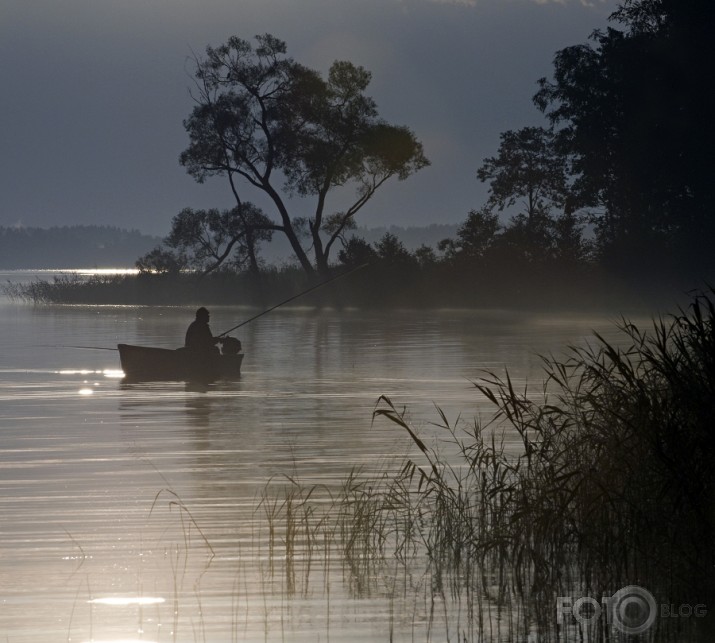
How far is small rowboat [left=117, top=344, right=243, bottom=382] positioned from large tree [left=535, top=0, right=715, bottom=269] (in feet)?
82.2

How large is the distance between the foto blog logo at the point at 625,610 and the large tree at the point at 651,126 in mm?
39610

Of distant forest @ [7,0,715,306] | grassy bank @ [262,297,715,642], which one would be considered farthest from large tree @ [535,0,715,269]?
grassy bank @ [262,297,715,642]

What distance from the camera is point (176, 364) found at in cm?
2536

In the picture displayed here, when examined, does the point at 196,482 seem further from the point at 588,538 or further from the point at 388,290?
the point at 388,290

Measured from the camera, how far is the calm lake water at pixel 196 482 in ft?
25.5

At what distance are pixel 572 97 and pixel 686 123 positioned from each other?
5.31m

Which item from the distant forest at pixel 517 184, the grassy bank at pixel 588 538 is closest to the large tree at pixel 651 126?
the distant forest at pixel 517 184

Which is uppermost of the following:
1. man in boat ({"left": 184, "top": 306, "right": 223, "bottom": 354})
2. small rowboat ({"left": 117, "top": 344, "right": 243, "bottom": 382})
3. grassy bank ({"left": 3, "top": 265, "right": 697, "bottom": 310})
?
grassy bank ({"left": 3, "top": 265, "right": 697, "bottom": 310})

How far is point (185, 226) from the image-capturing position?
65438 millimetres

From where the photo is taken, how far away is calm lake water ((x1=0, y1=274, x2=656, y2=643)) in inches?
306

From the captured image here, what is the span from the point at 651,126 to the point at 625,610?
4096 centimetres

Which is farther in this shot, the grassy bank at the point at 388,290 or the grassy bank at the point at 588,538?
the grassy bank at the point at 388,290

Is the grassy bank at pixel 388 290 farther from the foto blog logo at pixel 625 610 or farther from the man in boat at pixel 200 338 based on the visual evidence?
the foto blog logo at pixel 625 610

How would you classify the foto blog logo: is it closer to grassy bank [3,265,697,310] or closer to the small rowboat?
the small rowboat
